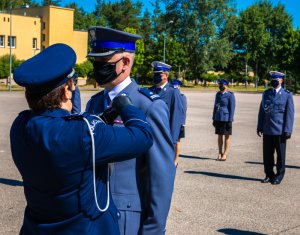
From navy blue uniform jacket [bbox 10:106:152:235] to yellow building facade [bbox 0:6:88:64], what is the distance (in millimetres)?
71306

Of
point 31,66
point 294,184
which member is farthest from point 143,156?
point 294,184

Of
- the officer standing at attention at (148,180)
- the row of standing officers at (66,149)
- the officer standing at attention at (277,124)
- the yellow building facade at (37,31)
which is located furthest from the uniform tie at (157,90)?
the yellow building facade at (37,31)

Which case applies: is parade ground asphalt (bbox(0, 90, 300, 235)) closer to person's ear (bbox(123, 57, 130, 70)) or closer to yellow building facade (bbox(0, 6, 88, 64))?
person's ear (bbox(123, 57, 130, 70))

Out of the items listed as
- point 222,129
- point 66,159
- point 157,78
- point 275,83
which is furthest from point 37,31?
point 66,159

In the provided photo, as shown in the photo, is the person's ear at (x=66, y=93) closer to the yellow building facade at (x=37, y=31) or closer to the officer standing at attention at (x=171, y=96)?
the officer standing at attention at (x=171, y=96)

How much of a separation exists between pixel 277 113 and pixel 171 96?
2.12 metres

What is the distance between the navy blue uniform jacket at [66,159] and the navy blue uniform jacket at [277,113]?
24.5 feet

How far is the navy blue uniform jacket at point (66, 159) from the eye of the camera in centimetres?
226

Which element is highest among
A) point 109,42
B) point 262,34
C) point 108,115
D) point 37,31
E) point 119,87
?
point 262,34

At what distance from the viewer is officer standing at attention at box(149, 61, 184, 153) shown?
8508 mm

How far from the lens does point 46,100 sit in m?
2.31

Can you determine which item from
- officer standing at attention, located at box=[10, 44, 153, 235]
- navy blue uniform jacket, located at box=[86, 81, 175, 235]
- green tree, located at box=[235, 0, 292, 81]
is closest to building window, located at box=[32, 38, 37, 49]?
green tree, located at box=[235, 0, 292, 81]

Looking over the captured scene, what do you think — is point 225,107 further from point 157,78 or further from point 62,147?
point 62,147

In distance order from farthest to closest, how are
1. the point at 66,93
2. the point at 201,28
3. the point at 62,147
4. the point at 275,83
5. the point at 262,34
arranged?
1. the point at 262,34
2. the point at 201,28
3. the point at 275,83
4. the point at 66,93
5. the point at 62,147
